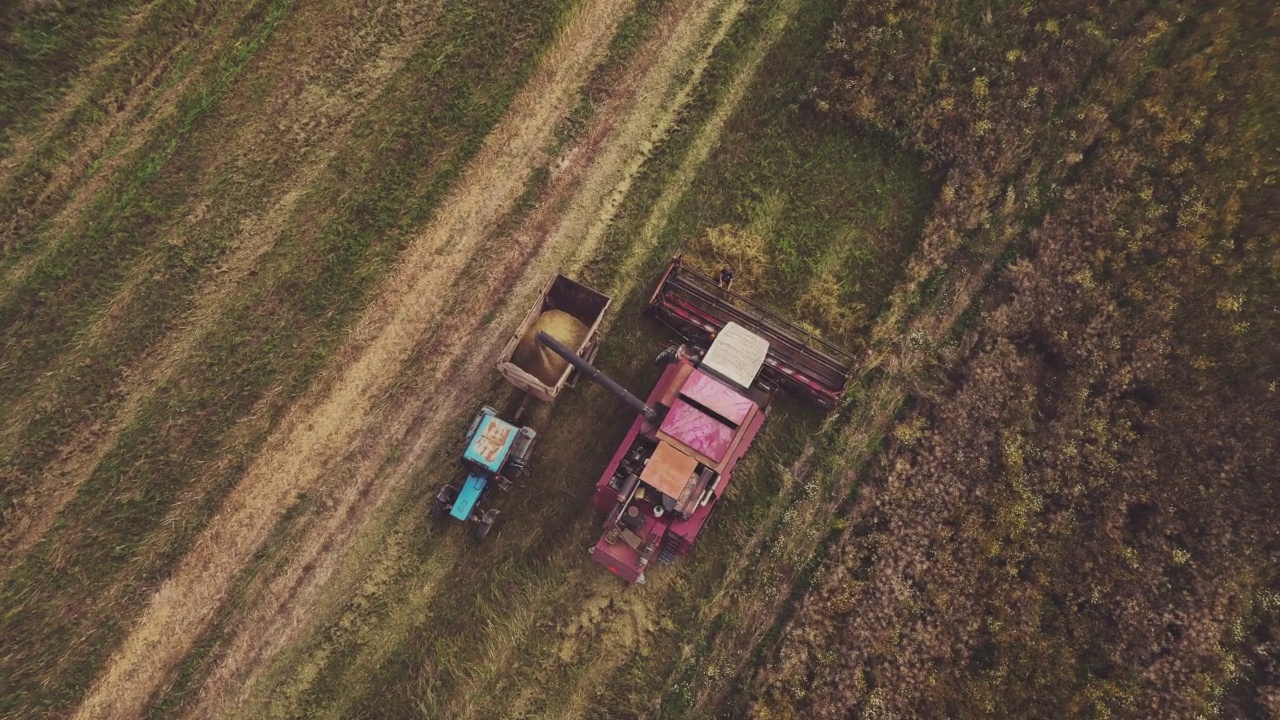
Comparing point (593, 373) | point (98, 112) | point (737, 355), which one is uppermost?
point (737, 355)

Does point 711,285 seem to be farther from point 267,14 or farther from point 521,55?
point 267,14

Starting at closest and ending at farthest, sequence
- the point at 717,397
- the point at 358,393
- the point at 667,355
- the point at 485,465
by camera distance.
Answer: the point at 717,397, the point at 485,465, the point at 667,355, the point at 358,393

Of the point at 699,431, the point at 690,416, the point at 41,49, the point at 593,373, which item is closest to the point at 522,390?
the point at 593,373

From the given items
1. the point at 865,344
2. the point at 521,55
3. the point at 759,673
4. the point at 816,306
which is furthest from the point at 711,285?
the point at 759,673

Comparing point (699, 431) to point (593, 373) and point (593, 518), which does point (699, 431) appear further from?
point (593, 518)

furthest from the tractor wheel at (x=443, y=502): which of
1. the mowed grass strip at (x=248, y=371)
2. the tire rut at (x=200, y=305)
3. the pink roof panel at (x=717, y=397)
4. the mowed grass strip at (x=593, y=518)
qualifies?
the tire rut at (x=200, y=305)

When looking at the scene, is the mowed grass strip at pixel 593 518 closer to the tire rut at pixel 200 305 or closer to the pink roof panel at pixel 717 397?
the pink roof panel at pixel 717 397
